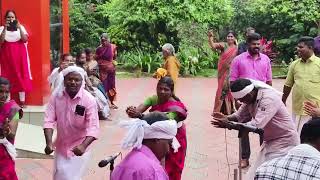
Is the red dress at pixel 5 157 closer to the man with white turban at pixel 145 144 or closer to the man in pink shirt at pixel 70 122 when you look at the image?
the man in pink shirt at pixel 70 122

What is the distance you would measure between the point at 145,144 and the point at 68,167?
217 centimetres

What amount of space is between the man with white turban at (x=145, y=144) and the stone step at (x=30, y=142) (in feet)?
16.7

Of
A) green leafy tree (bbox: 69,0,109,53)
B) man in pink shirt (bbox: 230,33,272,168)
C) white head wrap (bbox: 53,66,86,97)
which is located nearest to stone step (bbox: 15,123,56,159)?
man in pink shirt (bbox: 230,33,272,168)

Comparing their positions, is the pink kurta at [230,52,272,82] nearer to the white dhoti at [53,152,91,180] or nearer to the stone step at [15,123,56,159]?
the stone step at [15,123,56,159]

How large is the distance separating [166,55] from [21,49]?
234cm

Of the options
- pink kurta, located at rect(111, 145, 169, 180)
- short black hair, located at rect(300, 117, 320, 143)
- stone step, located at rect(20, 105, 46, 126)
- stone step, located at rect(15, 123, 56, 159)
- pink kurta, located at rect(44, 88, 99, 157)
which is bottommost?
stone step, located at rect(15, 123, 56, 159)

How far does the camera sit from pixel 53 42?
1151 centimetres

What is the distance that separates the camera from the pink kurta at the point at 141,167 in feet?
12.3

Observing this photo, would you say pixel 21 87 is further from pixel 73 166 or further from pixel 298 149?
pixel 298 149

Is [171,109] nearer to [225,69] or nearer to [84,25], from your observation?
[225,69]

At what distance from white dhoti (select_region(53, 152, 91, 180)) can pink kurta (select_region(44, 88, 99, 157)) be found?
0.05m

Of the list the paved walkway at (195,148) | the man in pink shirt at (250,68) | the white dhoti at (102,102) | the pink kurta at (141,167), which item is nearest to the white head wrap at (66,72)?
the pink kurta at (141,167)

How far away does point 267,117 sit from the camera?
561 cm

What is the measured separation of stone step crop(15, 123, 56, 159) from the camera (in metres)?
8.88
